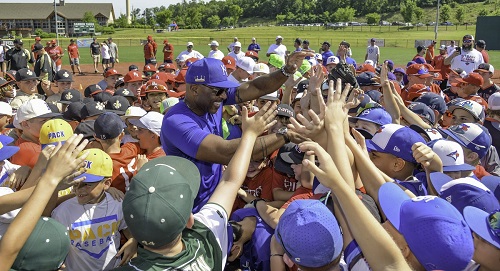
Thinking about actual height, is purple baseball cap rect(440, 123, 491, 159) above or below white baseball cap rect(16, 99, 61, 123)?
below

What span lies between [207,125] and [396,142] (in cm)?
164

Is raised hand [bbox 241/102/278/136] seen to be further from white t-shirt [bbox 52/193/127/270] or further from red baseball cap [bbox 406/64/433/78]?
red baseball cap [bbox 406/64/433/78]

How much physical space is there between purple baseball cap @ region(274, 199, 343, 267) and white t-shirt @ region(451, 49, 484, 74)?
11.1m

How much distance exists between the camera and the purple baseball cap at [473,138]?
456cm

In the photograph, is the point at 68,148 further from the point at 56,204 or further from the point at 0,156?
the point at 0,156

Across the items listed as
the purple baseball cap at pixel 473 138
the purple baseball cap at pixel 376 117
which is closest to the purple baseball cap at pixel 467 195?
the purple baseball cap at pixel 473 138

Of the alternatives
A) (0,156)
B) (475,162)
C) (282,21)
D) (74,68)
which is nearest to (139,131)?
(0,156)

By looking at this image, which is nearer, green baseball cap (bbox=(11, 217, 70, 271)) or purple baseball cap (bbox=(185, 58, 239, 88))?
green baseball cap (bbox=(11, 217, 70, 271))

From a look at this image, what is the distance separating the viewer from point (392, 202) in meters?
2.63

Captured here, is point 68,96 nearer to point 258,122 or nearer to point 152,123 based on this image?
point 152,123

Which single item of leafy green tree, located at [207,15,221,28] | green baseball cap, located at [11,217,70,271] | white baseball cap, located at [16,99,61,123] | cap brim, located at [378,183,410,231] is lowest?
green baseball cap, located at [11,217,70,271]

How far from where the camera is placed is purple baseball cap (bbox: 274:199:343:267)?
2.39 m

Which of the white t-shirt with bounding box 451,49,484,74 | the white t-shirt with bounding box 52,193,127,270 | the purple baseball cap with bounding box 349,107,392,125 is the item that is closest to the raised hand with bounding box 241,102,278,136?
the white t-shirt with bounding box 52,193,127,270

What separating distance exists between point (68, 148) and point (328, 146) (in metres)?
Result: 1.61
